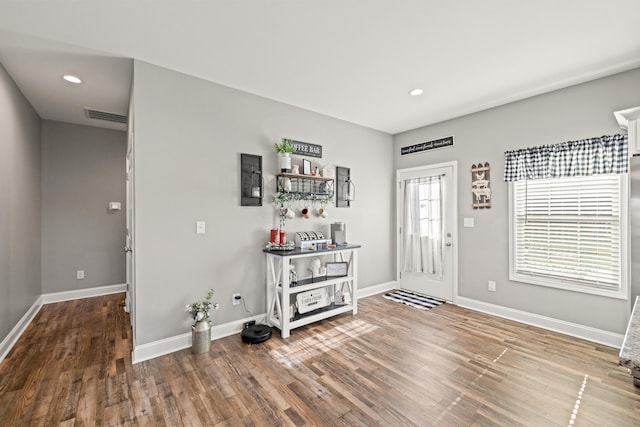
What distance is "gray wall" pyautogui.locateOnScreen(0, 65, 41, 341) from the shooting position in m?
2.70

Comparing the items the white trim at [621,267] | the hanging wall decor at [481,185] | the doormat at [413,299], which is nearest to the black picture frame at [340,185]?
the doormat at [413,299]

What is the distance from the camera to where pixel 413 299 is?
14.0 feet

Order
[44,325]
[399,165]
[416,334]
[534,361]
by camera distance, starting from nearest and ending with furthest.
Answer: [534,361] < [416,334] < [44,325] < [399,165]

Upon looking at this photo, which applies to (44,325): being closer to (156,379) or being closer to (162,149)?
(156,379)

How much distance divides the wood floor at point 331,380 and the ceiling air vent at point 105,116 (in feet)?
9.02

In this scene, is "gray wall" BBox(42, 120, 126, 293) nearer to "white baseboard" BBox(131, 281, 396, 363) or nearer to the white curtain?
"white baseboard" BBox(131, 281, 396, 363)

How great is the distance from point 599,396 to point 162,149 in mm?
3991

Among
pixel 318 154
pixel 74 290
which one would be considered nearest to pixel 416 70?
pixel 318 154

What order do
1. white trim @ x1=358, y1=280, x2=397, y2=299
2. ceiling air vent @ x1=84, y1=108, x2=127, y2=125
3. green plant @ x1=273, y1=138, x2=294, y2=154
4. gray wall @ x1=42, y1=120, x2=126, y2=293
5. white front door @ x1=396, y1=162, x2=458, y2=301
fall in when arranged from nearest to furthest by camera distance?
green plant @ x1=273, y1=138, x2=294, y2=154 < ceiling air vent @ x1=84, y1=108, x2=127, y2=125 < white front door @ x1=396, y1=162, x2=458, y2=301 < gray wall @ x1=42, y1=120, x2=126, y2=293 < white trim @ x1=358, y1=280, x2=397, y2=299

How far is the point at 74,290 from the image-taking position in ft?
14.4

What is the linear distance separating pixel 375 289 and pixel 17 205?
4.56 meters

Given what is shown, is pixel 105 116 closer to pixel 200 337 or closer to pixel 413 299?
pixel 200 337

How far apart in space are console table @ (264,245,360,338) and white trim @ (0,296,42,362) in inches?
94.0

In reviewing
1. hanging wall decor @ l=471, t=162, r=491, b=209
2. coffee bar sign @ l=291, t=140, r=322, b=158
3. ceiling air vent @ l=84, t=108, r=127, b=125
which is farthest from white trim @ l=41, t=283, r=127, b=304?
hanging wall decor @ l=471, t=162, r=491, b=209
